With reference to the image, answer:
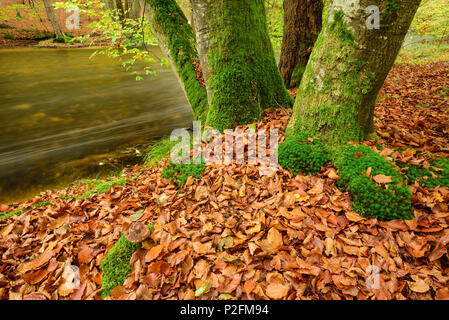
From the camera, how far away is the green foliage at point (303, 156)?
272cm

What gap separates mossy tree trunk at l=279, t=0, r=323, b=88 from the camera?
5.29 m

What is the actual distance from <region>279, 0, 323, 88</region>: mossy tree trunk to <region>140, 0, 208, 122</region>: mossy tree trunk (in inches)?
102

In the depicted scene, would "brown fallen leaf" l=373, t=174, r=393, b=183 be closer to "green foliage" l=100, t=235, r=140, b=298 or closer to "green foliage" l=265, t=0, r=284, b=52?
"green foliage" l=100, t=235, r=140, b=298

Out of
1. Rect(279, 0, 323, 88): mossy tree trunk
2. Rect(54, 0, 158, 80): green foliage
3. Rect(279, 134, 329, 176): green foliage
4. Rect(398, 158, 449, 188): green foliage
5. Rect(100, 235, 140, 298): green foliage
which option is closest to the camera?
Rect(100, 235, 140, 298): green foliage

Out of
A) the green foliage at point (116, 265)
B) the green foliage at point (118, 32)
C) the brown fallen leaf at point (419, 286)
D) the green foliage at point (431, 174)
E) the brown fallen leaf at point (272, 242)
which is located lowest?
the green foliage at point (116, 265)

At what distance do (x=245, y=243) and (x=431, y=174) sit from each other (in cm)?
222

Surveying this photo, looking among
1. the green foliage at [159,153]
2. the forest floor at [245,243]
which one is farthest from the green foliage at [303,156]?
the green foliage at [159,153]

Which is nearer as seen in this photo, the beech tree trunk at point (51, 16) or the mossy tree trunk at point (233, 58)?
the mossy tree trunk at point (233, 58)

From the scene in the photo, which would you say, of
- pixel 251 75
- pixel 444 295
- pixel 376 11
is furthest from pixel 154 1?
pixel 444 295

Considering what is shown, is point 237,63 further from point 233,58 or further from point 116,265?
point 116,265

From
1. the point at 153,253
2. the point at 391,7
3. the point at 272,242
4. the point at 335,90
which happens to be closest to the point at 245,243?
the point at 272,242

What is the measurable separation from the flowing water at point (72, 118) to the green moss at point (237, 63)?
410cm

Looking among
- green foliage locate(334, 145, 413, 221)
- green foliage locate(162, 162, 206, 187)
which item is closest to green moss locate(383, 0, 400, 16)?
green foliage locate(334, 145, 413, 221)

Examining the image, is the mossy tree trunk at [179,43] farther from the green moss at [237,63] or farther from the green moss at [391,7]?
the green moss at [391,7]
